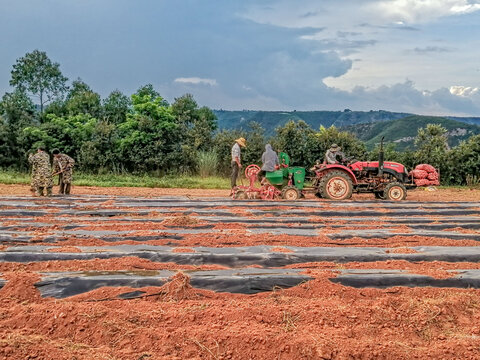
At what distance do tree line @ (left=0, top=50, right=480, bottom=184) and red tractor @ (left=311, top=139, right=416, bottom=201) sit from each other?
484 centimetres

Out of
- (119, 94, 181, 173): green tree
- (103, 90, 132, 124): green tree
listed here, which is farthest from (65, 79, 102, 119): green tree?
(119, 94, 181, 173): green tree

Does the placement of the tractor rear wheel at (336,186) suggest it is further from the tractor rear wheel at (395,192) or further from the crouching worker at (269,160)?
the crouching worker at (269,160)

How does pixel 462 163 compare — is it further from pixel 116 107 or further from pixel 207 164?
pixel 116 107

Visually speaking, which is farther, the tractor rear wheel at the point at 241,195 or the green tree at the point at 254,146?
the green tree at the point at 254,146

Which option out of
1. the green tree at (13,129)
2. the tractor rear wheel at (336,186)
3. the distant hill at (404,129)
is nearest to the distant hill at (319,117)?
the distant hill at (404,129)

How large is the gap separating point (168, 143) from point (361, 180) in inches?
332

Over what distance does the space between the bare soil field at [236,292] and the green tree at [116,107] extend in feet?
48.6

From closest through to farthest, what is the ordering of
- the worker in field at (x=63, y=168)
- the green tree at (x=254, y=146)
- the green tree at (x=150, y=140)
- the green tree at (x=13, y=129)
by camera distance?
the worker in field at (x=63, y=168), the green tree at (x=254, y=146), the green tree at (x=150, y=140), the green tree at (x=13, y=129)

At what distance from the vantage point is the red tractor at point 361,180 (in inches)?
378

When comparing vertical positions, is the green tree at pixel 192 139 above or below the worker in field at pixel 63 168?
above

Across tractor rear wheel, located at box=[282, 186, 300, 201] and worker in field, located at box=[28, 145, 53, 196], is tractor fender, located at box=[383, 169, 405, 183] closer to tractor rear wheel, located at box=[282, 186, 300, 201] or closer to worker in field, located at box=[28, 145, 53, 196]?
tractor rear wheel, located at box=[282, 186, 300, 201]

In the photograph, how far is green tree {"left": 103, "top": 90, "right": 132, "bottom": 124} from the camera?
792 inches

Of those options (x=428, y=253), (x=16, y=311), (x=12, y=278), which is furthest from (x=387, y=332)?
(x=12, y=278)

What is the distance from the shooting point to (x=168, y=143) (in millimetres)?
16734
